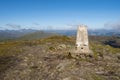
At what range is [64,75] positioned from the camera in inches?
1660

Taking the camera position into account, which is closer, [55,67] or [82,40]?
[55,67]

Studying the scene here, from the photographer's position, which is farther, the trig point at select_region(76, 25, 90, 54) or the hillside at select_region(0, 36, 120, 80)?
the trig point at select_region(76, 25, 90, 54)

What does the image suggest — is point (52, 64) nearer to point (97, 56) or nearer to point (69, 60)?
point (69, 60)

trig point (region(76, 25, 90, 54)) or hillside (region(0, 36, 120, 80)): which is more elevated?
trig point (region(76, 25, 90, 54))

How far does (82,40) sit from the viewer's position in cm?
5497

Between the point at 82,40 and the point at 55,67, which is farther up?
the point at 82,40

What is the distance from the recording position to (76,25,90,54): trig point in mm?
54219

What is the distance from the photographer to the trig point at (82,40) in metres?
54.2

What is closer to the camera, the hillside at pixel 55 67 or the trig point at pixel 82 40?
the hillside at pixel 55 67

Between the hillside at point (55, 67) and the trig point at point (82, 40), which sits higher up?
the trig point at point (82, 40)

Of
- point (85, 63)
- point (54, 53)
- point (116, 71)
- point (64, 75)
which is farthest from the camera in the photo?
point (54, 53)

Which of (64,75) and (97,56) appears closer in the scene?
(64,75)

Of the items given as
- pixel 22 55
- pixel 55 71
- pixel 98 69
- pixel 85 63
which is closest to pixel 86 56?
pixel 85 63

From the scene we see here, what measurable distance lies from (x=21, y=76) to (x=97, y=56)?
25.9 m
